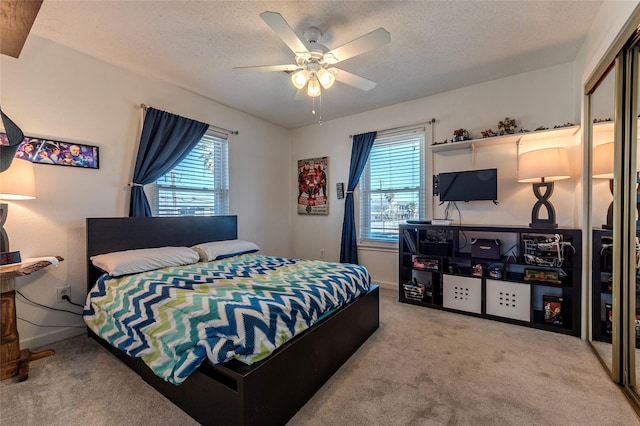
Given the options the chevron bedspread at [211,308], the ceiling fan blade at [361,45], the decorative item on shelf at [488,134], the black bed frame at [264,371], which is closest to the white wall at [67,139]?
the black bed frame at [264,371]

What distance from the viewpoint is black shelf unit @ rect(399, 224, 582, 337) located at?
2566mm

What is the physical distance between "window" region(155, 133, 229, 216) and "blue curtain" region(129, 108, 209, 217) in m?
0.19

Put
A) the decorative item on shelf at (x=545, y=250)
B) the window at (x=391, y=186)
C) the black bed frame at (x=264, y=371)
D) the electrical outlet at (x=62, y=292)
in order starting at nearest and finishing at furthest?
the black bed frame at (x=264, y=371), the electrical outlet at (x=62, y=292), the decorative item on shelf at (x=545, y=250), the window at (x=391, y=186)

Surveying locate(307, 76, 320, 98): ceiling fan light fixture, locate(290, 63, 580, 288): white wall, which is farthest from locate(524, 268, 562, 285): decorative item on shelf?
locate(307, 76, 320, 98): ceiling fan light fixture

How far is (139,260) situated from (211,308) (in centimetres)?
128

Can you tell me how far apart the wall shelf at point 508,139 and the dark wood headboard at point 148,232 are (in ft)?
9.71

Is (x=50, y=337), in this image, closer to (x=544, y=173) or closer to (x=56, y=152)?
(x=56, y=152)

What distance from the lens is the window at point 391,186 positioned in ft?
12.3

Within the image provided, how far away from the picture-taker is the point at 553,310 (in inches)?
102

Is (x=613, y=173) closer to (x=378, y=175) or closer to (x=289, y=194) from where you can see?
(x=378, y=175)

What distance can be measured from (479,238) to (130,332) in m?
3.42

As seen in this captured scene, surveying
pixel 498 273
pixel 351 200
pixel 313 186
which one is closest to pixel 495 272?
pixel 498 273

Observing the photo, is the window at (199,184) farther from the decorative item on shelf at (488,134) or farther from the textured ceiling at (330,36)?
the decorative item on shelf at (488,134)

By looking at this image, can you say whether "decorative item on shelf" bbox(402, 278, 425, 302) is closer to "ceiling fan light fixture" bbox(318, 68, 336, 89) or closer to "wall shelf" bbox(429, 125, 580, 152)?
"wall shelf" bbox(429, 125, 580, 152)
